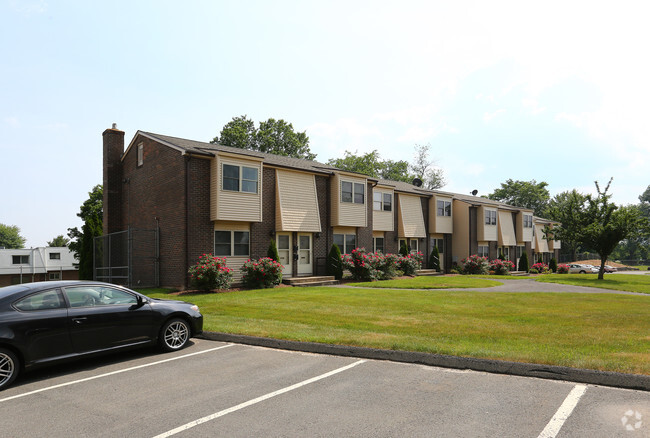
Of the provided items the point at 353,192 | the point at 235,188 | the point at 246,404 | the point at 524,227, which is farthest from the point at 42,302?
the point at 524,227

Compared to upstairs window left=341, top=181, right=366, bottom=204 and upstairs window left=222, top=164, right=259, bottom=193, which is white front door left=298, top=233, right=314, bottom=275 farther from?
upstairs window left=222, top=164, right=259, bottom=193

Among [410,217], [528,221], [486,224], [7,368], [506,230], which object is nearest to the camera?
[7,368]

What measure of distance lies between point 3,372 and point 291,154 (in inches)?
1835

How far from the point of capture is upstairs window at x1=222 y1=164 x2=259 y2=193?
19062mm

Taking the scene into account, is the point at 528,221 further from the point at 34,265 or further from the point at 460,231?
the point at 34,265

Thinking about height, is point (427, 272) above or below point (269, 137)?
below

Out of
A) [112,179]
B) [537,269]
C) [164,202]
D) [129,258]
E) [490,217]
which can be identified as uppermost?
[112,179]

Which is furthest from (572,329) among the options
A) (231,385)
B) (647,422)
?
(231,385)

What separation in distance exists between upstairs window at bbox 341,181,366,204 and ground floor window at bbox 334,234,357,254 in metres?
2.14

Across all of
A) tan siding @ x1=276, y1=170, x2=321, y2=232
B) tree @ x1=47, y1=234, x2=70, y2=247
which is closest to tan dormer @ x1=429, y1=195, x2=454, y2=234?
tan siding @ x1=276, y1=170, x2=321, y2=232

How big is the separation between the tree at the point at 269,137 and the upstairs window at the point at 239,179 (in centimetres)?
2972

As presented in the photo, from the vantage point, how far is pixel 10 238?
10925 centimetres

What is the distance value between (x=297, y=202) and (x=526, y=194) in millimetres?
60534

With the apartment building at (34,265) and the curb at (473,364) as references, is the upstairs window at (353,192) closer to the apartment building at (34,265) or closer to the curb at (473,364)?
the curb at (473,364)
